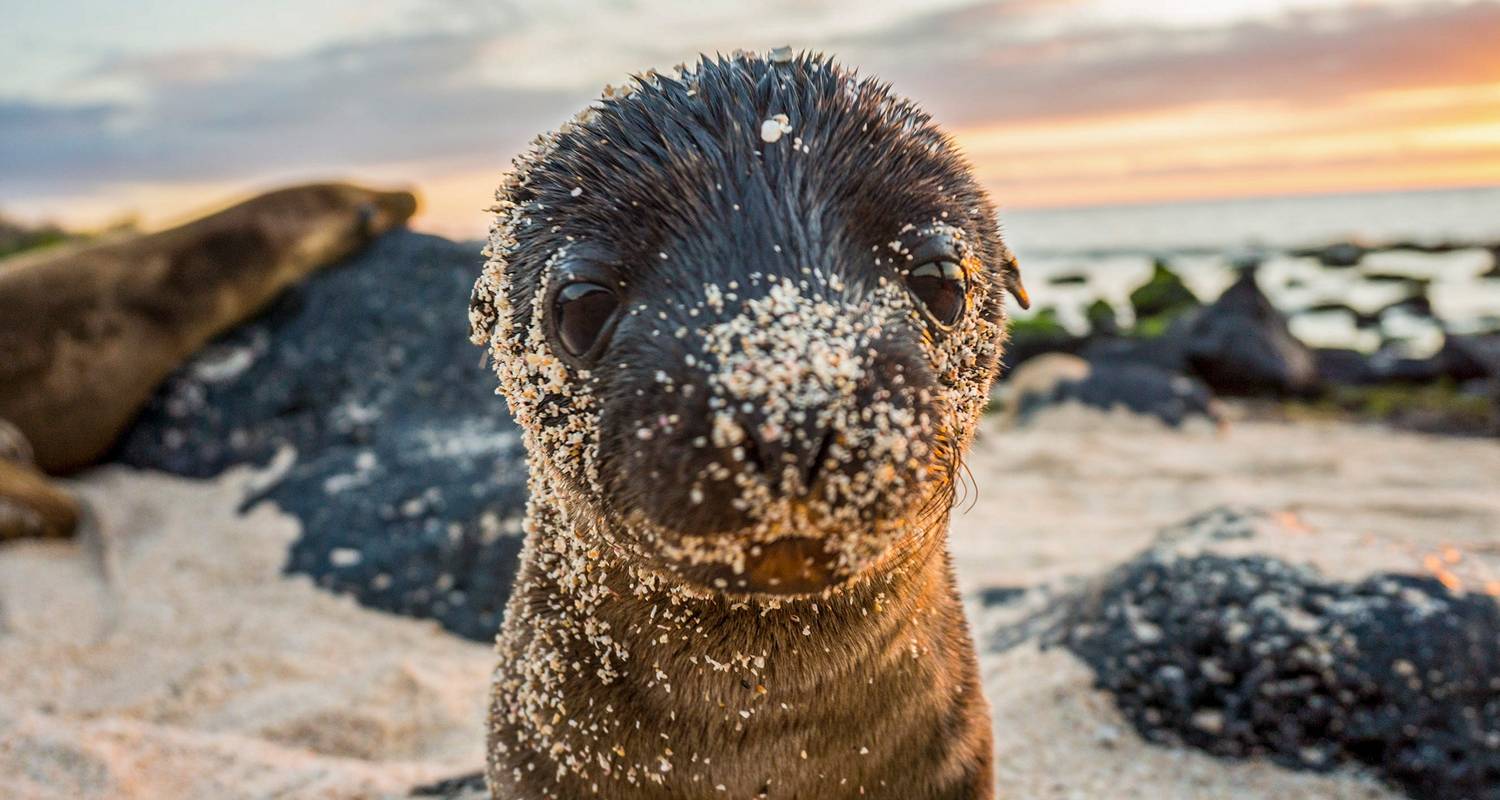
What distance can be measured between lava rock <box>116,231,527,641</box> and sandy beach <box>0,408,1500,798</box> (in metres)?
0.16

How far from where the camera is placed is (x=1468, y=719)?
3283 millimetres

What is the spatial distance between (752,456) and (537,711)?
1.07m

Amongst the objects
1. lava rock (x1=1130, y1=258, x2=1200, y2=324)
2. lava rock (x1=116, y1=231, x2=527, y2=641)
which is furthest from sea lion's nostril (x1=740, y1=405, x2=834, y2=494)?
lava rock (x1=1130, y1=258, x2=1200, y2=324)

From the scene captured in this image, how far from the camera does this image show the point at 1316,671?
3426 mm

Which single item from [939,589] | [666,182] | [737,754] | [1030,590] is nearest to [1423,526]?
[1030,590]

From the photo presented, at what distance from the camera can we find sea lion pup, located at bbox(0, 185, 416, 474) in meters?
6.23

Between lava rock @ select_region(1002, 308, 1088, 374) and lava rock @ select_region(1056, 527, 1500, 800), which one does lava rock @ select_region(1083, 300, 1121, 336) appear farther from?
lava rock @ select_region(1056, 527, 1500, 800)

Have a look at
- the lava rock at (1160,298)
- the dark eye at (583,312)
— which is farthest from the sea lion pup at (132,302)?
the lava rock at (1160,298)

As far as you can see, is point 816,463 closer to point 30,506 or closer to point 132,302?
point 30,506

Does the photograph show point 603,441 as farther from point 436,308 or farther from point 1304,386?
point 1304,386

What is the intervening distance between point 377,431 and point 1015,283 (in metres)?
4.46

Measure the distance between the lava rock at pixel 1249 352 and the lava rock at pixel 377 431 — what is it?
25.4 feet

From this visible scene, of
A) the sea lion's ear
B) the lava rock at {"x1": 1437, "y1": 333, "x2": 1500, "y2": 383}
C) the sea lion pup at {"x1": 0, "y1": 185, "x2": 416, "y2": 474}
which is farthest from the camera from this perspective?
the lava rock at {"x1": 1437, "y1": 333, "x2": 1500, "y2": 383}

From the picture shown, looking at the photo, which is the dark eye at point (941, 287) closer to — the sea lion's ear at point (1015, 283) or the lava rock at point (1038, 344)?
the sea lion's ear at point (1015, 283)
